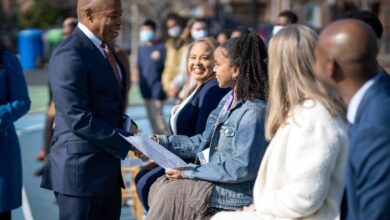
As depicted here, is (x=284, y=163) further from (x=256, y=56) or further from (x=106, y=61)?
(x=106, y=61)

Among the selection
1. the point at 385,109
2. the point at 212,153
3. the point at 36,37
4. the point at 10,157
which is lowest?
the point at 36,37

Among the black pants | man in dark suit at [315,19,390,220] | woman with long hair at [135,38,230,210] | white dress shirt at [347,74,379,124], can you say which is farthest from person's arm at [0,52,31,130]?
white dress shirt at [347,74,379,124]

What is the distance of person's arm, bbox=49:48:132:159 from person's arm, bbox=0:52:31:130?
4.17 ft

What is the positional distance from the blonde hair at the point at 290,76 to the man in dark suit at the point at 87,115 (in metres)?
1.34

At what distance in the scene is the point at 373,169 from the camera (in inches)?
113

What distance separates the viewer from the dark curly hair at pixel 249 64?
4707 mm

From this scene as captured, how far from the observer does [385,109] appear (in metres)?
2.92

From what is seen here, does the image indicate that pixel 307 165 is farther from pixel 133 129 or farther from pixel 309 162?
pixel 133 129

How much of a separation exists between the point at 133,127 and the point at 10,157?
1.43 m

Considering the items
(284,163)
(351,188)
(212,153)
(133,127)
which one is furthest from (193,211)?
(351,188)

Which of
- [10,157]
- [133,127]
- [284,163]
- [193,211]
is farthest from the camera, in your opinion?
[10,157]

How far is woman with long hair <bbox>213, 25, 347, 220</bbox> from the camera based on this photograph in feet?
11.5

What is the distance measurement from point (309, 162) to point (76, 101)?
1.67 m

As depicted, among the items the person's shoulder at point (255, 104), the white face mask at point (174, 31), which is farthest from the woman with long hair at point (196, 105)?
the white face mask at point (174, 31)
